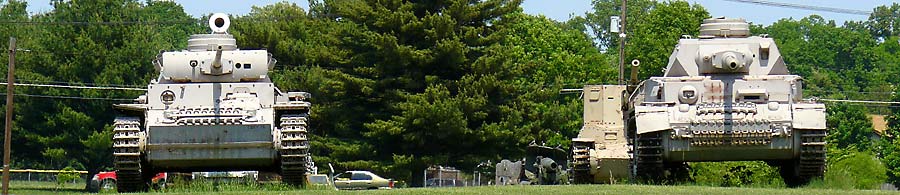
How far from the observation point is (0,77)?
56875mm

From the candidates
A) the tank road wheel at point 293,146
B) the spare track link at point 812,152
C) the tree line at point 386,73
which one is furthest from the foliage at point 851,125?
the tank road wheel at point 293,146

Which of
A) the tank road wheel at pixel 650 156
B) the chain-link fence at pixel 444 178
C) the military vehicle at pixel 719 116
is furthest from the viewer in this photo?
the chain-link fence at pixel 444 178

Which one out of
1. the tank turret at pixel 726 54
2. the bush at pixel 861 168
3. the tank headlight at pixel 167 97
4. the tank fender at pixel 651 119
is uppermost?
the tank turret at pixel 726 54

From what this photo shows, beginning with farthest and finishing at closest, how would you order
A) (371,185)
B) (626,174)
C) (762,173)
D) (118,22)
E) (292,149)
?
(118,22) → (371,185) → (762,173) → (626,174) → (292,149)

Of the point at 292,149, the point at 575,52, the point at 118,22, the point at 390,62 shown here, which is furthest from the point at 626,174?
the point at 575,52

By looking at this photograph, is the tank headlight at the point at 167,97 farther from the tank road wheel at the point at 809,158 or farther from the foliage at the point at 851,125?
the foliage at the point at 851,125

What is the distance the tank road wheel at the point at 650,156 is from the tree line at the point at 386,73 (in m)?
13.6

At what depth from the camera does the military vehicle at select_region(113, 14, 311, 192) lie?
25.1 metres

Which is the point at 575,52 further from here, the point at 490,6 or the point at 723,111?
the point at 723,111

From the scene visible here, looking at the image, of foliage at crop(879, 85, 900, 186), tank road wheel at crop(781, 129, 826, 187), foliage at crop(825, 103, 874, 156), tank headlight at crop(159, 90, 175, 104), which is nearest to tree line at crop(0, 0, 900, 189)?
foliage at crop(879, 85, 900, 186)

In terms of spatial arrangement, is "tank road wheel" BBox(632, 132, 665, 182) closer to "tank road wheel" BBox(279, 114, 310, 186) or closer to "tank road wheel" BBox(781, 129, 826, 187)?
"tank road wheel" BBox(781, 129, 826, 187)

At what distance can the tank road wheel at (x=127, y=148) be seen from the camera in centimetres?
2497

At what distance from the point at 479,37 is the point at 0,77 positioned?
1722 centimetres

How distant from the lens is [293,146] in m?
25.1
